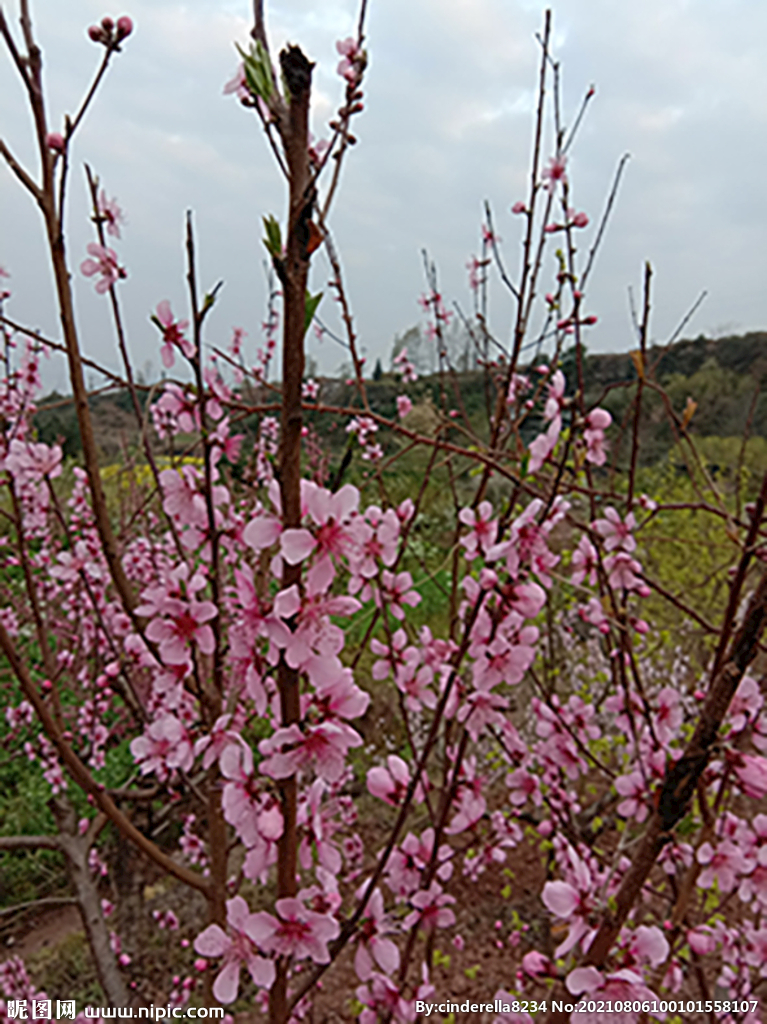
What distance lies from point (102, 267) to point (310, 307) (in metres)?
0.90

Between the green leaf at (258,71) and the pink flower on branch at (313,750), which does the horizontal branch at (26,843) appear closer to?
the pink flower on branch at (313,750)

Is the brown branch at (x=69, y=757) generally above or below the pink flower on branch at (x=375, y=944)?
above

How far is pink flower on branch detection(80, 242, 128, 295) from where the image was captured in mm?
1268

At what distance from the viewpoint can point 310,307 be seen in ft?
2.06

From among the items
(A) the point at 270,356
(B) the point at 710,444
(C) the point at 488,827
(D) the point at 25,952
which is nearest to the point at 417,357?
(B) the point at 710,444

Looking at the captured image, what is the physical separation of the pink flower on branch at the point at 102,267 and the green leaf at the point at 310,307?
88 cm

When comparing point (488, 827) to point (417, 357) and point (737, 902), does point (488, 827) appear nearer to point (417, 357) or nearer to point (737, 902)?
point (737, 902)

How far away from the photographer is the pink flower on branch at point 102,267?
4.16 feet

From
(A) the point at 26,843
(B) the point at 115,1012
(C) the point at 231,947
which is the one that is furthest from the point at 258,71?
(B) the point at 115,1012

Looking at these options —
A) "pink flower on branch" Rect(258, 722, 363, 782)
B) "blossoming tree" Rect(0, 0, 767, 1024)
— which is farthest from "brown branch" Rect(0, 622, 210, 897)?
"pink flower on branch" Rect(258, 722, 363, 782)

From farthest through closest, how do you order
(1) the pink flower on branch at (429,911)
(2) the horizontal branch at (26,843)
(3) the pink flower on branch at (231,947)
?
(2) the horizontal branch at (26,843) < (1) the pink flower on branch at (429,911) < (3) the pink flower on branch at (231,947)

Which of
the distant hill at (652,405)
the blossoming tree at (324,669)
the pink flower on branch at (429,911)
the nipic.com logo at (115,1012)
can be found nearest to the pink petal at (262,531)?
the blossoming tree at (324,669)

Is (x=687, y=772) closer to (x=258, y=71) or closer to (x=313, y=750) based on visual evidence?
(x=313, y=750)

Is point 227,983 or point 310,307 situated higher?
point 310,307
